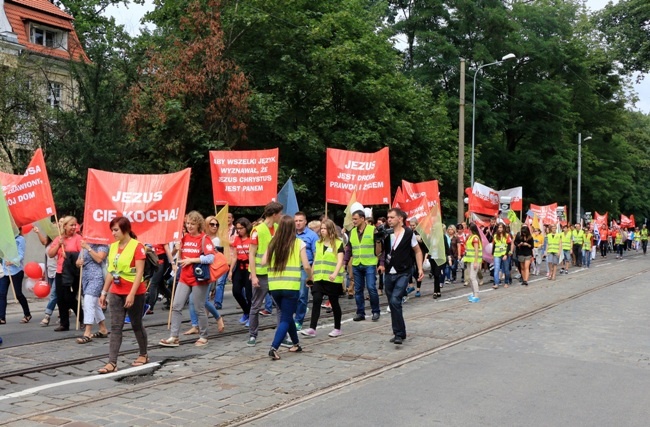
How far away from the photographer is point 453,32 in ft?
136

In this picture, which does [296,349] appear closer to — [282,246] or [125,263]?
[282,246]

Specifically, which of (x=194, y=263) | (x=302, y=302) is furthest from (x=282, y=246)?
(x=302, y=302)

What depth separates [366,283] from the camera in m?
12.0

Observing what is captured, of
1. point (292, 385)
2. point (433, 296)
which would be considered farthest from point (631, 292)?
point (292, 385)

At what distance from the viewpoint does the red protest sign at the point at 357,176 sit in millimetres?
17047

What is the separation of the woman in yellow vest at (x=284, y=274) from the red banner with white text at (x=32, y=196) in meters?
4.11

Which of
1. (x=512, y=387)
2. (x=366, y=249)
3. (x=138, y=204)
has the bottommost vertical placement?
(x=512, y=387)

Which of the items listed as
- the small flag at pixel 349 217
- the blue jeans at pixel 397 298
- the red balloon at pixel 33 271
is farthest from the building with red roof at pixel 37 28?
the blue jeans at pixel 397 298

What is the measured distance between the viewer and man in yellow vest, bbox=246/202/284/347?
9.50 meters

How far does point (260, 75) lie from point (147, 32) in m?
6.07

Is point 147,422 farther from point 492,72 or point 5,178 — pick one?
point 492,72

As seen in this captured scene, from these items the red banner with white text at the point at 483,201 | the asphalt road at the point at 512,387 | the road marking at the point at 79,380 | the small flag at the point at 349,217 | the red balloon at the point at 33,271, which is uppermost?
the red banner with white text at the point at 483,201

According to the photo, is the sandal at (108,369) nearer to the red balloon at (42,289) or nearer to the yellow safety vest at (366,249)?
the red balloon at (42,289)

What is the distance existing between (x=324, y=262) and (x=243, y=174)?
196 inches
